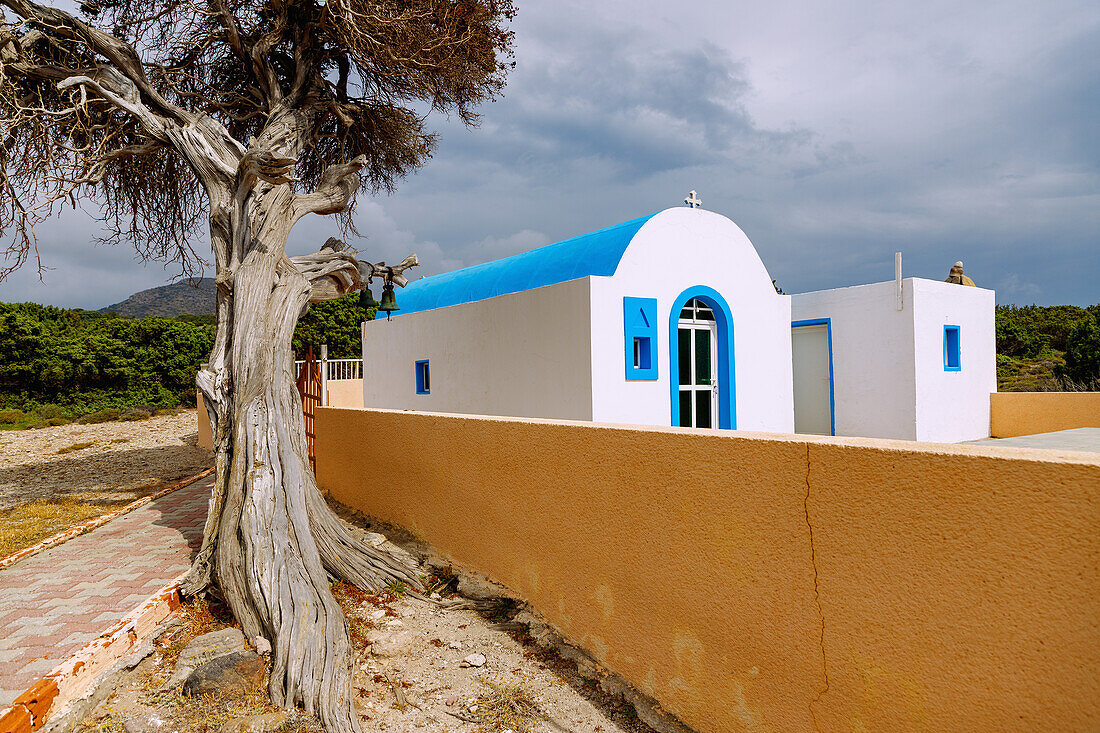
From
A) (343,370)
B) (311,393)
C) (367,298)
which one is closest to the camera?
(367,298)

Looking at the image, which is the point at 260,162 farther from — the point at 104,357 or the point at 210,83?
the point at 104,357

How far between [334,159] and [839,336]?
11.6 metres

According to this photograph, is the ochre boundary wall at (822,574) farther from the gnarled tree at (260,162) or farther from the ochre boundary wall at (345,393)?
the ochre boundary wall at (345,393)

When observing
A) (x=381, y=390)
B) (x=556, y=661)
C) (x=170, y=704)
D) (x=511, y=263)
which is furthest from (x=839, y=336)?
(x=170, y=704)

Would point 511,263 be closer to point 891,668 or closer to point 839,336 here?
point 839,336

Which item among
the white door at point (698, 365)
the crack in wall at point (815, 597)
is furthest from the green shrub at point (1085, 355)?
the crack in wall at point (815, 597)

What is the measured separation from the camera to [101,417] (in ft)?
86.6

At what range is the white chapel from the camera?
30.1 feet

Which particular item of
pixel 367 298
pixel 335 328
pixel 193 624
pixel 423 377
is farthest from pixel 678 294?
pixel 335 328

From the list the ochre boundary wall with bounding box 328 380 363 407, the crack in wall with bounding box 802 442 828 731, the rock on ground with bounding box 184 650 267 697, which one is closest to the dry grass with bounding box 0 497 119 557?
the rock on ground with bounding box 184 650 267 697

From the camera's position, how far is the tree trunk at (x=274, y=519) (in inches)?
182

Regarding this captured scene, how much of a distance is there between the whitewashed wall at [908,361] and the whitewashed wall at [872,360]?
20 mm

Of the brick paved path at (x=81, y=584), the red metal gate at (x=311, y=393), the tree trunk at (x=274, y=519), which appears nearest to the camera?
the brick paved path at (x=81, y=584)

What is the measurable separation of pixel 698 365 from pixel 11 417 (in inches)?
1101
